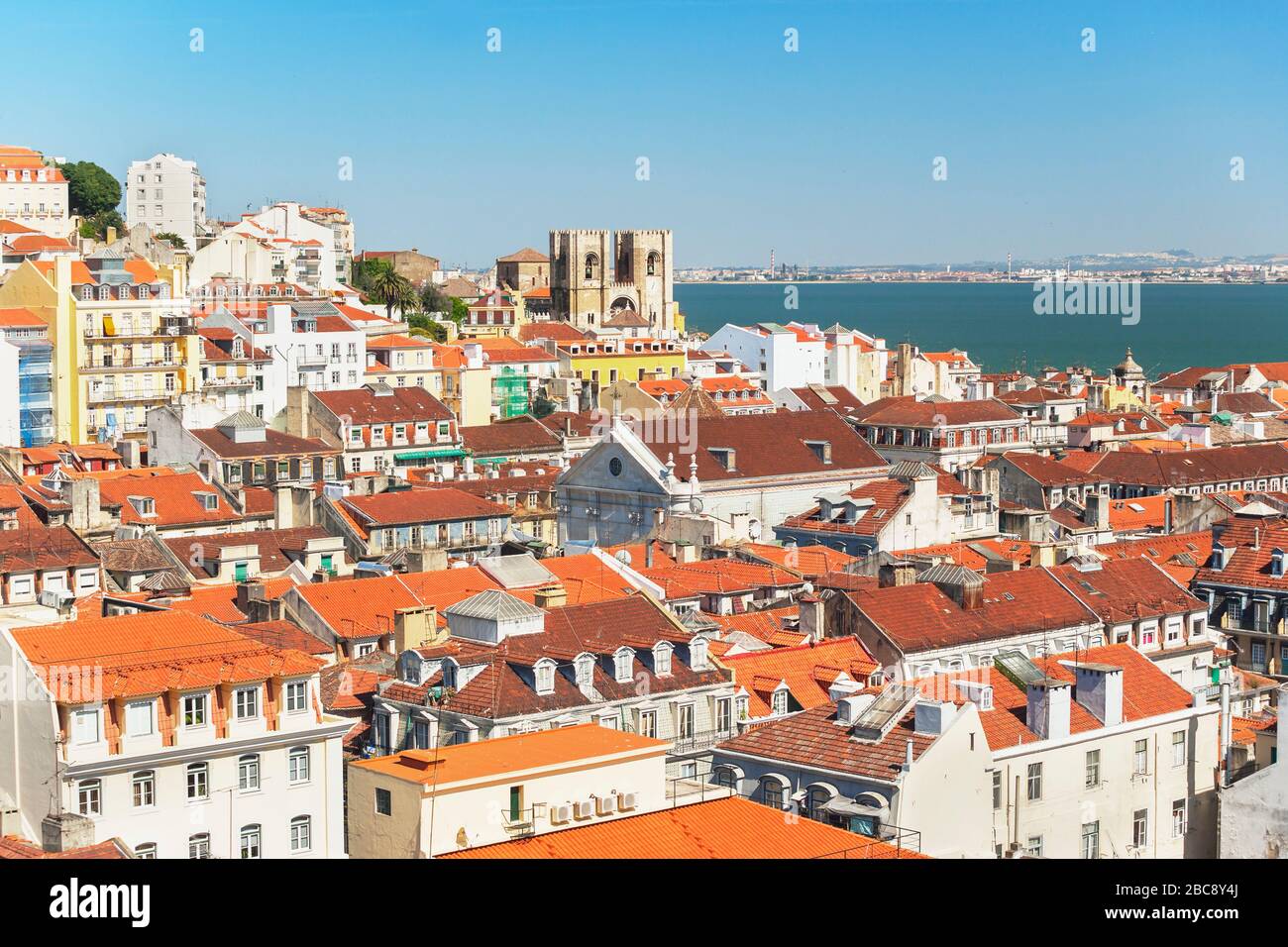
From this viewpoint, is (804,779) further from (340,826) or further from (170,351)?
(170,351)

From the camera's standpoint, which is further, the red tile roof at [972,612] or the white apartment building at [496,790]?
the red tile roof at [972,612]

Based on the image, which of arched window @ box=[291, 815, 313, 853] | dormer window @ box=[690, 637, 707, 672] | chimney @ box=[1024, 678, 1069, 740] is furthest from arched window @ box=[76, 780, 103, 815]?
chimney @ box=[1024, 678, 1069, 740]

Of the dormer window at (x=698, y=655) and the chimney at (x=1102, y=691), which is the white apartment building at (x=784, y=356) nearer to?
the dormer window at (x=698, y=655)

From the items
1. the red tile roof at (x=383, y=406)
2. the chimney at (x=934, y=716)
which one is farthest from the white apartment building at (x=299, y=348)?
the chimney at (x=934, y=716)

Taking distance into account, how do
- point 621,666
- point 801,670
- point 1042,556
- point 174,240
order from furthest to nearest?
point 174,240 → point 1042,556 → point 801,670 → point 621,666

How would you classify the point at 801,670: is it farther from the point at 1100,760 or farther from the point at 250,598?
the point at 250,598

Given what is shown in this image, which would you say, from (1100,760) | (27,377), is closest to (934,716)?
(1100,760)

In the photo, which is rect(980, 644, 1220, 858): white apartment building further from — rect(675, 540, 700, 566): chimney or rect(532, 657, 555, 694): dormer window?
rect(675, 540, 700, 566): chimney
